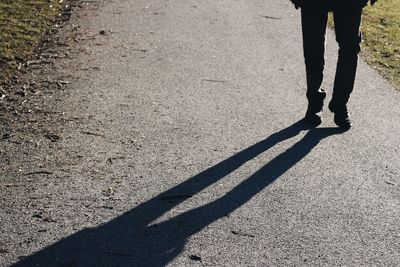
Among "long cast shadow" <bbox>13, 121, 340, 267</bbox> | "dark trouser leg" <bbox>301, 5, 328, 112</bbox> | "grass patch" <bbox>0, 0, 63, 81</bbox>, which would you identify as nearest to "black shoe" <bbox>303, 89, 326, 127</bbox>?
"dark trouser leg" <bbox>301, 5, 328, 112</bbox>

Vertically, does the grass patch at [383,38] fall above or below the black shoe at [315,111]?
below

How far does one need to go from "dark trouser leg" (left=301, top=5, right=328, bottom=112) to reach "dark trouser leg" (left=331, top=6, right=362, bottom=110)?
14 centimetres

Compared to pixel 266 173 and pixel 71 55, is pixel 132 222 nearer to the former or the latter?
pixel 266 173

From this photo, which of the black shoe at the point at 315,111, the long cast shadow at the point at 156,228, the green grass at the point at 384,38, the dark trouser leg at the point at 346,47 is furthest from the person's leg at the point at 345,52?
the green grass at the point at 384,38

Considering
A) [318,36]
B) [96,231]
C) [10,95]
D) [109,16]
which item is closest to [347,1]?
[318,36]

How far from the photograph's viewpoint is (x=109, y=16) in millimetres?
10758

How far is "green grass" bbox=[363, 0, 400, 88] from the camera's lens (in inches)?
327

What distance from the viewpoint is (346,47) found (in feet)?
19.8

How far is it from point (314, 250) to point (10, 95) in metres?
4.02

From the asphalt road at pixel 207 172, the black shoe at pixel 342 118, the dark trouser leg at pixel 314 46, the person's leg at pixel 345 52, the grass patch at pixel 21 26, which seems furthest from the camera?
the grass patch at pixel 21 26

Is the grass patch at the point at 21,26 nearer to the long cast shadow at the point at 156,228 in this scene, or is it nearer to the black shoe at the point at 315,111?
the black shoe at the point at 315,111

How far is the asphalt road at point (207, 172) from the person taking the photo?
4.21 m

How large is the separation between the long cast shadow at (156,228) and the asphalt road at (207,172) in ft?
0.04

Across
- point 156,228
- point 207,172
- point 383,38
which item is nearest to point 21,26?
point 383,38
